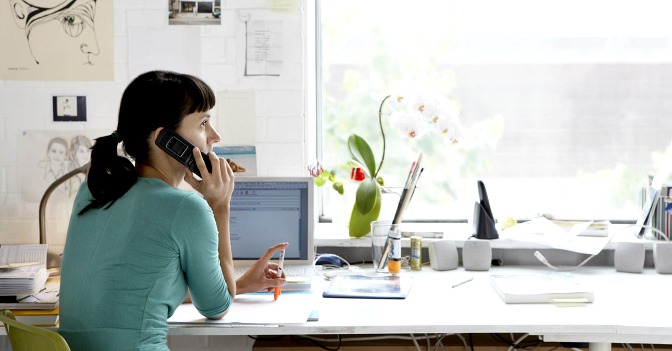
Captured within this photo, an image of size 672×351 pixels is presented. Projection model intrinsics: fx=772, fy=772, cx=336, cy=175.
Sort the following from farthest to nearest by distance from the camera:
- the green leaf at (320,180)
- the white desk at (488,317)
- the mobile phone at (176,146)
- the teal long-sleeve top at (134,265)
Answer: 1. the green leaf at (320,180)
2. the white desk at (488,317)
3. the mobile phone at (176,146)
4. the teal long-sleeve top at (134,265)

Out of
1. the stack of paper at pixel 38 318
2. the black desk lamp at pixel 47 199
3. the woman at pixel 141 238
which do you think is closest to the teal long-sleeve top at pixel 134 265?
the woman at pixel 141 238

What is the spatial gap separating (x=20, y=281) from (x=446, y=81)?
1675mm

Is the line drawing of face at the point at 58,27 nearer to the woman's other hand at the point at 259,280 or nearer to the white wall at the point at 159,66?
the white wall at the point at 159,66

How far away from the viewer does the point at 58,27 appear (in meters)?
2.63

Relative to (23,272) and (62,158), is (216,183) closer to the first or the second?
(23,272)

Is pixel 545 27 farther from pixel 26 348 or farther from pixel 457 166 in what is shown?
pixel 26 348

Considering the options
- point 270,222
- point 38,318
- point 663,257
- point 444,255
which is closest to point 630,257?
point 663,257

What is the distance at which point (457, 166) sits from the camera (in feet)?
9.75

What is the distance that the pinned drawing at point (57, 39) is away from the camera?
8.62ft

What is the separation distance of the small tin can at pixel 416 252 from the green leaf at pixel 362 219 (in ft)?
0.61

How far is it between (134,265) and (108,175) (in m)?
0.23

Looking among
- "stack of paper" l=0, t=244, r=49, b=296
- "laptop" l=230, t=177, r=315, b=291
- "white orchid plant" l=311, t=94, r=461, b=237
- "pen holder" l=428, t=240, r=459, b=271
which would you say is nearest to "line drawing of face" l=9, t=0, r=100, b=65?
"stack of paper" l=0, t=244, r=49, b=296

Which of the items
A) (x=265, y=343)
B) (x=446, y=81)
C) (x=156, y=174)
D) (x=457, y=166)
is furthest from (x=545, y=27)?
(x=156, y=174)

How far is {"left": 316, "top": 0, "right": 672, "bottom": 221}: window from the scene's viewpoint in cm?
291
